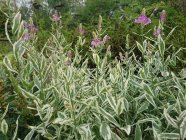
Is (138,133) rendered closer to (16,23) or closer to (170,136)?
(170,136)

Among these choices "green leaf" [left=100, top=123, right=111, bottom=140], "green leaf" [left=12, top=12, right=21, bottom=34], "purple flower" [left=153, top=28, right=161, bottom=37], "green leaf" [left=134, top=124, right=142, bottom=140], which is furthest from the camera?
"purple flower" [left=153, top=28, right=161, bottom=37]

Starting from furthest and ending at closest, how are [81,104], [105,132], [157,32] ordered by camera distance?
1. [157,32]
2. [81,104]
3. [105,132]

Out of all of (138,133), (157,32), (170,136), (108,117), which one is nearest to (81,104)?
(108,117)

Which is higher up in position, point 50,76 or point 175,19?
point 50,76

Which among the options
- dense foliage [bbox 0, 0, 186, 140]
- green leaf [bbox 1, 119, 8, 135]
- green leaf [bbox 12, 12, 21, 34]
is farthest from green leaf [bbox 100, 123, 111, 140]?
green leaf [bbox 12, 12, 21, 34]

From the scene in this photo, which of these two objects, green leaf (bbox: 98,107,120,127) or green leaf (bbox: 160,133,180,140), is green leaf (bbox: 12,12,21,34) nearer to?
green leaf (bbox: 98,107,120,127)

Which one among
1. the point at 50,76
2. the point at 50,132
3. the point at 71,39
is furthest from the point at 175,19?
the point at 50,132

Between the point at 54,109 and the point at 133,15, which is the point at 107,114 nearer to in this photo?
the point at 54,109

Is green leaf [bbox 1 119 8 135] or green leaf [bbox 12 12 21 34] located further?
green leaf [bbox 12 12 21 34]

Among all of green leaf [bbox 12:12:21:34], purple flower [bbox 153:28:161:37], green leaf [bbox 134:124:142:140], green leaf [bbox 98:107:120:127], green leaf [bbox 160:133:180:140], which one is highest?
green leaf [bbox 12:12:21:34]

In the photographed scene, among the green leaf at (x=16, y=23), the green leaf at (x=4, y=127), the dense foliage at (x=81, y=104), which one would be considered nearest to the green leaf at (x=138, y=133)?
the dense foliage at (x=81, y=104)

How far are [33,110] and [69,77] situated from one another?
0.32 m

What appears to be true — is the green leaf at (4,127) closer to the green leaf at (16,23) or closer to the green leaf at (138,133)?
the green leaf at (16,23)

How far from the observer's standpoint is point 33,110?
2074 mm
